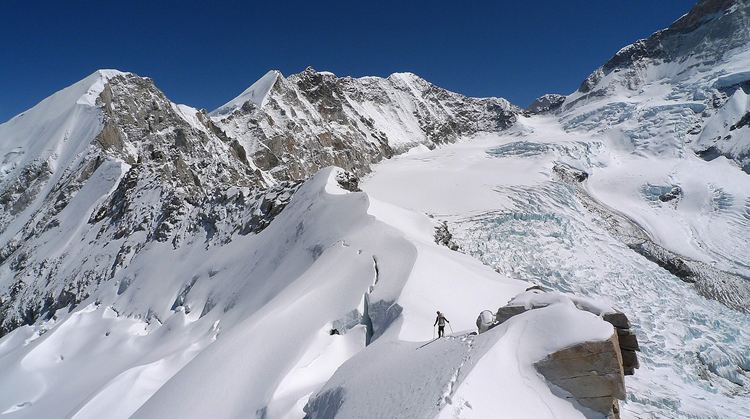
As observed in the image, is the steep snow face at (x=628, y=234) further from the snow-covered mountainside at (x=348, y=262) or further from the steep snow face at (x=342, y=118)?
the steep snow face at (x=342, y=118)

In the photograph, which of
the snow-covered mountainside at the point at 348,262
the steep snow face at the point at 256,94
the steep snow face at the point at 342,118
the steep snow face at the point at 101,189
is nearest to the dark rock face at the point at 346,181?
the snow-covered mountainside at the point at 348,262

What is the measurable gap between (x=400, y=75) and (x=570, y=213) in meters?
105

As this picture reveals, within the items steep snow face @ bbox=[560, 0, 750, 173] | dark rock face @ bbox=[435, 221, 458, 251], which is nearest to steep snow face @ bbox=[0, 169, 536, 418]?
dark rock face @ bbox=[435, 221, 458, 251]

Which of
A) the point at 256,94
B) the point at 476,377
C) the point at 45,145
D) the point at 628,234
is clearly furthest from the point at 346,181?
the point at 256,94

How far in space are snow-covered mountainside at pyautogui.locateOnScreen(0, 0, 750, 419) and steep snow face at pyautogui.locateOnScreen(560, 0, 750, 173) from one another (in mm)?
758

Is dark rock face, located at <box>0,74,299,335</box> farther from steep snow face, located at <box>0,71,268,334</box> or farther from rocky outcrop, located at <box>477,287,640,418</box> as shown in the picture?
rocky outcrop, located at <box>477,287,640,418</box>

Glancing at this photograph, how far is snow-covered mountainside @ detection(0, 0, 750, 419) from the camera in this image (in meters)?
12.1

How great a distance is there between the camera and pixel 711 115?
268 ft

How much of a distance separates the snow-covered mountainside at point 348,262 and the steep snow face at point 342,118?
32.4 inches

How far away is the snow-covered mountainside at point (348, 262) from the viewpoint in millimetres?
12141

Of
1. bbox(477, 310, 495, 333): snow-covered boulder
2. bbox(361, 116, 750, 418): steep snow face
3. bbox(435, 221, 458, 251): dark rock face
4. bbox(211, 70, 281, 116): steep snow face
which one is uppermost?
bbox(211, 70, 281, 116): steep snow face

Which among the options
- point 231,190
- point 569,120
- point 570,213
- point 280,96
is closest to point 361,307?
point 231,190

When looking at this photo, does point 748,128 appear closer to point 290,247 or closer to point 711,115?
point 711,115

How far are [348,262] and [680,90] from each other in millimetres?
101468
